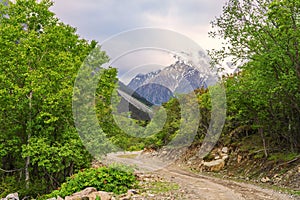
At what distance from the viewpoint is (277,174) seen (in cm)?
1834

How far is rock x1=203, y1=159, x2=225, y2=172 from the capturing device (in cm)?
2467

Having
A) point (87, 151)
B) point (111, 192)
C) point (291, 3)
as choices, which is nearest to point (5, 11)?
point (87, 151)

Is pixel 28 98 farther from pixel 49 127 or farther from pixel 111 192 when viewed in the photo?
pixel 111 192

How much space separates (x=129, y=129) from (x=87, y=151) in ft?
14.4

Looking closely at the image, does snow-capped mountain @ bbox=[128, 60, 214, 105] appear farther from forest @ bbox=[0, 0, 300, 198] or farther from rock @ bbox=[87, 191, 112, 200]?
rock @ bbox=[87, 191, 112, 200]

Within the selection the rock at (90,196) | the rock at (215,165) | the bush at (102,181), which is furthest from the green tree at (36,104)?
the rock at (215,165)

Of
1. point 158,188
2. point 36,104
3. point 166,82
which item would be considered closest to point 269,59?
point 166,82

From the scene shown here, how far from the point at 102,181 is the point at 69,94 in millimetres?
7182

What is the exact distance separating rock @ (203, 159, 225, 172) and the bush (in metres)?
11.4

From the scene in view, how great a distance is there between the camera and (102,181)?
1409 cm

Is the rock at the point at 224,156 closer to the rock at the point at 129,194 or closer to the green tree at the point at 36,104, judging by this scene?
the green tree at the point at 36,104

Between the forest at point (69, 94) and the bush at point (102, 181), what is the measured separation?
307 cm

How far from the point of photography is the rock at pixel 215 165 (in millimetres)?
24670

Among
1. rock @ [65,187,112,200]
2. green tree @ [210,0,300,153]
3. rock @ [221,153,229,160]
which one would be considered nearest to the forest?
green tree @ [210,0,300,153]
